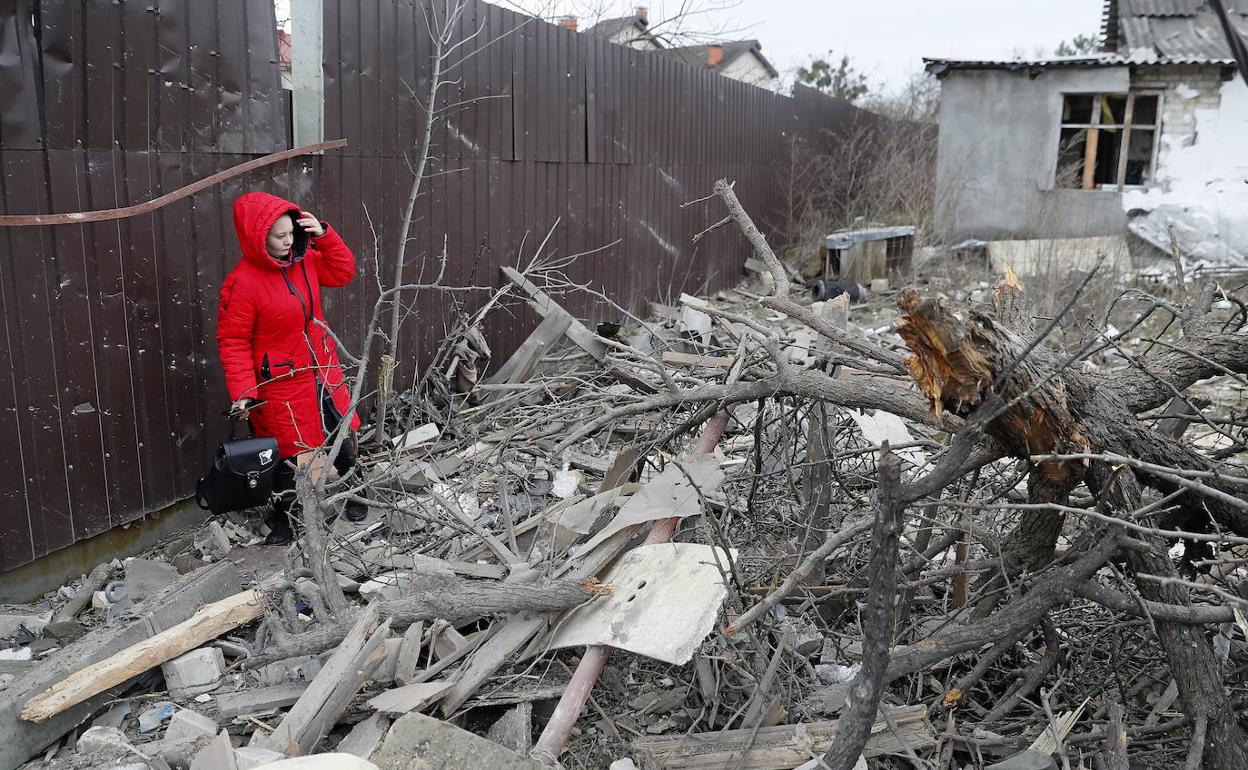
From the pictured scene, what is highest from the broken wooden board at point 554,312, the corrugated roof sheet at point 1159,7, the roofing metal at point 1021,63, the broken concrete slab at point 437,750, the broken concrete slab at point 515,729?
the corrugated roof sheet at point 1159,7

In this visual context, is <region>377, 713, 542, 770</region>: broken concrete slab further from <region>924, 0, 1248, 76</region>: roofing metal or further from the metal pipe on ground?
<region>924, 0, 1248, 76</region>: roofing metal

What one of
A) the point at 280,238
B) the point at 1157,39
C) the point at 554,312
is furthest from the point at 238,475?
the point at 1157,39

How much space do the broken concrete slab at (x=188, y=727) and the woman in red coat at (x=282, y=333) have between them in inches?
59.3

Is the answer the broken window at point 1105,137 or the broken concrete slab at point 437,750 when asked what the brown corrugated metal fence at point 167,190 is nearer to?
the broken concrete slab at point 437,750

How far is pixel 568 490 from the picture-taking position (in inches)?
214

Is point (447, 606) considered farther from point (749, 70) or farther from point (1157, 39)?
point (749, 70)

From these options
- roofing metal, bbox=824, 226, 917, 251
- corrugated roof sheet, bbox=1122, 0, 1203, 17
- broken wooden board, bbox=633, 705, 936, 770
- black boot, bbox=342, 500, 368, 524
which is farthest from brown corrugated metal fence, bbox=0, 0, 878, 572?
corrugated roof sheet, bbox=1122, 0, 1203, 17

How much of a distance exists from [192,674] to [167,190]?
2.47m

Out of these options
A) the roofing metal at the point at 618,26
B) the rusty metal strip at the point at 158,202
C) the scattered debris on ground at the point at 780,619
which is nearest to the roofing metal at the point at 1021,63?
the roofing metal at the point at 618,26

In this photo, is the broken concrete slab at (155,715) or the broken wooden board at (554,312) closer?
the broken concrete slab at (155,715)

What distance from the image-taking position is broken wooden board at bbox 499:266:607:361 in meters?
7.37

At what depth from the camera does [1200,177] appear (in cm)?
1498

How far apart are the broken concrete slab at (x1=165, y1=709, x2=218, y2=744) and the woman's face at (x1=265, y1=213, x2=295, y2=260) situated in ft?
7.76

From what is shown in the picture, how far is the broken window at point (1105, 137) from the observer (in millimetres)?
15375
